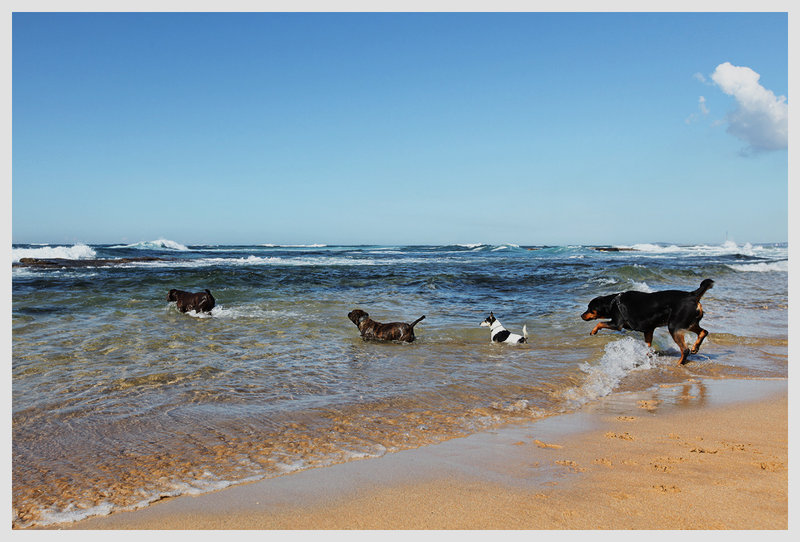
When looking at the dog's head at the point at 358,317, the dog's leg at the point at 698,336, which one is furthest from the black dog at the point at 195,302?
the dog's leg at the point at 698,336

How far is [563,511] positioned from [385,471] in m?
1.20

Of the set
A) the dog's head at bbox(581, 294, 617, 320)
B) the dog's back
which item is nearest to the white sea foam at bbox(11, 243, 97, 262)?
the dog's head at bbox(581, 294, 617, 320)

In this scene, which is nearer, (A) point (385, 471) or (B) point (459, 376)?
(A) point (385, 471)

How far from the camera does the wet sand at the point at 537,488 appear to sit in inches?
103

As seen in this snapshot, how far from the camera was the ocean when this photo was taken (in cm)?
348

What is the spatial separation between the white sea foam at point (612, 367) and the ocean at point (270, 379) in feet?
0.10

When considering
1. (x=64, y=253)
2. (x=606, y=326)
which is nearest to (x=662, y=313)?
(x=606, y=326)

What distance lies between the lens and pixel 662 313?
24.7 feet

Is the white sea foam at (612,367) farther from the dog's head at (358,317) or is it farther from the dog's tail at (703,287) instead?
the dog's head at (358,317)

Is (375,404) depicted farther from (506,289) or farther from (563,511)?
(506,289)

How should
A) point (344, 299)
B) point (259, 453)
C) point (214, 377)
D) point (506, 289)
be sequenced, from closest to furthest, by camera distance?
1. point (259, 453)
2. point (214, 377)
3. point (344, 299)
4. point (506, 289)

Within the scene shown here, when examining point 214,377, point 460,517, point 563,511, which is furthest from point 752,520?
point 214,377

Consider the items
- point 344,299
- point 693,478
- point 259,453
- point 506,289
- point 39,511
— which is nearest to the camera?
point 39,511

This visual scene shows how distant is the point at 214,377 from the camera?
5.92 meters
